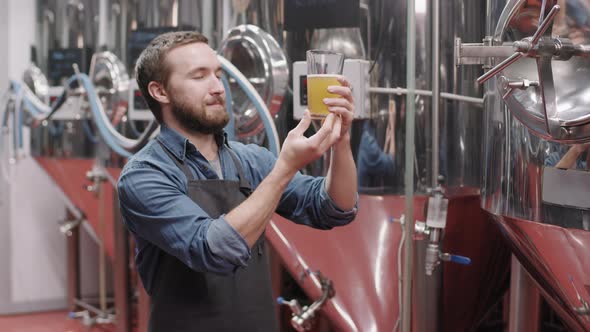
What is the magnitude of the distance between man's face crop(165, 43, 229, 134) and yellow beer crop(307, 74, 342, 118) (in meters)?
0.29

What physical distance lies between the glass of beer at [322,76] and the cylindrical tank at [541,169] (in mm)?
398

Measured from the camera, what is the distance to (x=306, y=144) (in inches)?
63.3

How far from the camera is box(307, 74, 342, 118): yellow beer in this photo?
162cm

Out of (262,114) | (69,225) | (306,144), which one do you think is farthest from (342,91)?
(69,225)

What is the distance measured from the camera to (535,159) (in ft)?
5.90

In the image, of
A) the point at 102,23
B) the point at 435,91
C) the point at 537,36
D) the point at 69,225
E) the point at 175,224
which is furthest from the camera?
the point at 69,225

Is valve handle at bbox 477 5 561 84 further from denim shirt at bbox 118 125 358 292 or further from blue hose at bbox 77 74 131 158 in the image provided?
blue hose at bbox 77 74 131 158

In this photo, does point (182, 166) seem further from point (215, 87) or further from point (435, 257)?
point (435, 257)

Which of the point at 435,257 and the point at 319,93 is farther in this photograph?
the point at 435,257

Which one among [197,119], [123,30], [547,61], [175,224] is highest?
[123,30]

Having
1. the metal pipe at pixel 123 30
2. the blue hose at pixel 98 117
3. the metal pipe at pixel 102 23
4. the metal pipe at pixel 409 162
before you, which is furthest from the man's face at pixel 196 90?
the metal pipe at pixel 102 23

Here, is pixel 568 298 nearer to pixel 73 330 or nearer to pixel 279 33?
pixel 279 33

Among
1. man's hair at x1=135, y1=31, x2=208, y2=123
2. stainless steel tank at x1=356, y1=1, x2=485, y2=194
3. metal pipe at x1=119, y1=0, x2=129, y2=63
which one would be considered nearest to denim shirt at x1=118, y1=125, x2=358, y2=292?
man's hair at x1=135, y1=31, x2=208, y2=123

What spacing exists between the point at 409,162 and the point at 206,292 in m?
0.67
